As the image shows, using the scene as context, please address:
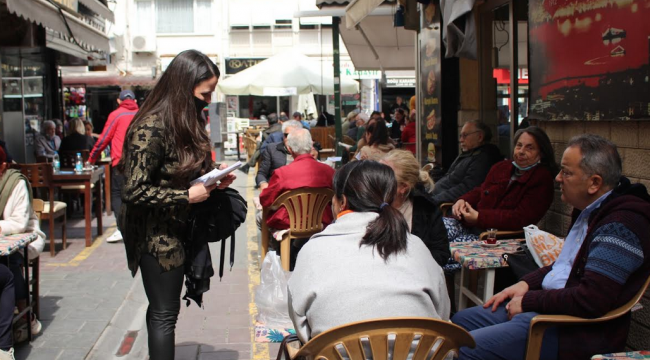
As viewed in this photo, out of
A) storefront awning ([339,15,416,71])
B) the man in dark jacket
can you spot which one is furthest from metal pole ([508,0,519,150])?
storefront awning ([339,15,416,71])

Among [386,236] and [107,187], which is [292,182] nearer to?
[386,236]

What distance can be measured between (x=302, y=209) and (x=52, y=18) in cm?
496

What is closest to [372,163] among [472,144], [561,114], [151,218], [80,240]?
[151,218]

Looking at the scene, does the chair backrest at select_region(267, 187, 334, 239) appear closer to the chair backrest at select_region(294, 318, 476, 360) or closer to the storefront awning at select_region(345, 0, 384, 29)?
the storefront awning at select_region(345, 0, 384, 29)

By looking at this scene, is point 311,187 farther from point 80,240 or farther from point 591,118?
point 80,240

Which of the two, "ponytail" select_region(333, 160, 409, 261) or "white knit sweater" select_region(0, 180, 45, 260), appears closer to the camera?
"ponytail" select_region(333, 160, 409, 261)

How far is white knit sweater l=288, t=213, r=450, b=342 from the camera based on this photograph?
2.50m

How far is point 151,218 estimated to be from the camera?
11.4 feet

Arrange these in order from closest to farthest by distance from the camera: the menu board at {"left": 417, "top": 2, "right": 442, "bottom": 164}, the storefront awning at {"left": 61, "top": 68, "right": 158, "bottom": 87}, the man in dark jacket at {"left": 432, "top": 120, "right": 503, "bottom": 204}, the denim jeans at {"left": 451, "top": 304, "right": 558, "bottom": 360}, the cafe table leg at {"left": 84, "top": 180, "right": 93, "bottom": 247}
A: 1. the denim jeans at {"left": 451, "top": 304, "right": 558, "bottom": 360}
2. the man in dark jacket at {"left": 432, "top": 120, "right": 503, "bottom": 204}
3. the menu board at {"left": 417, "top": 2, "right": 442, "bottom": 164}
4. the cafe table leg at {"left": 84, "top": 180, "right": 93, "bottom": 247}
5. the storefront awning at {"left": 61, "top": 68, "right": 158, "bottom": 87}

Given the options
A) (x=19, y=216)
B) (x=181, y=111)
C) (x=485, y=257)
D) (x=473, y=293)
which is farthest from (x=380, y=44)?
(x=181, y=111)

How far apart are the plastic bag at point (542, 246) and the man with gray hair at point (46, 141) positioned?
10479 mm

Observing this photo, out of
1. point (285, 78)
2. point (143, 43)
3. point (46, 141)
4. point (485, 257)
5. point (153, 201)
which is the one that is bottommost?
point (485, 257)

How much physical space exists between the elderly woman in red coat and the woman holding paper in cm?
239

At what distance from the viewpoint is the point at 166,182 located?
3479 millimetres
